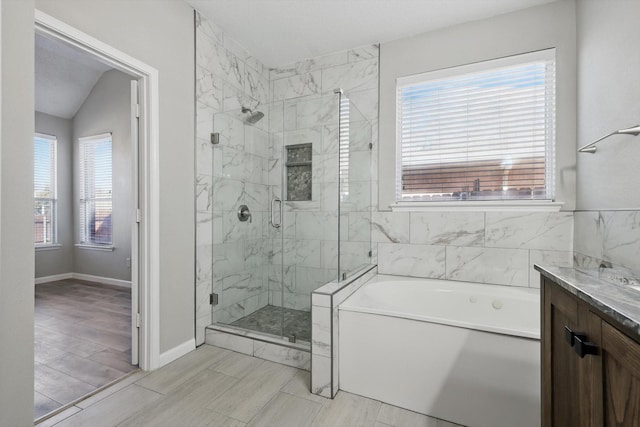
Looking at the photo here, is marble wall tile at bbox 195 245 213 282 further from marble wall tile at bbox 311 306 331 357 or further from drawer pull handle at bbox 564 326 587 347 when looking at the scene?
drawer pull handle at bbox 564 326 587 347

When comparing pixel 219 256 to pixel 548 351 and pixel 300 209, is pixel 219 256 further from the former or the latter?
pixel 548 351

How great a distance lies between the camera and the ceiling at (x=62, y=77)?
3.74 m

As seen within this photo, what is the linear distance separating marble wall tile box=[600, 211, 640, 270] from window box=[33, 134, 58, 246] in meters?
6.56

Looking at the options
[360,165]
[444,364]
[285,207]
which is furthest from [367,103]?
[444,364]

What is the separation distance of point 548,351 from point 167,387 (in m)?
2.04

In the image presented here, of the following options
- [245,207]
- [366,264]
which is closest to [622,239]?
[366,264]

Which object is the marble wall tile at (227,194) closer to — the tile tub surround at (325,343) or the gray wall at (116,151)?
the tile tub surround at (325,343)

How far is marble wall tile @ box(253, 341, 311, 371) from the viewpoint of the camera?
2137 mm

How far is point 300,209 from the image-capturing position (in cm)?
255

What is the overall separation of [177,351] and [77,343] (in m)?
0.97

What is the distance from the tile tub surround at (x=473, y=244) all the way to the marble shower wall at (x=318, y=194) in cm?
28

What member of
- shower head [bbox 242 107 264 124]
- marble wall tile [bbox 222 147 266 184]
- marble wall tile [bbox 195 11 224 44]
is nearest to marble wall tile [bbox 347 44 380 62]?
shower head [bbox 242 107 264 124]

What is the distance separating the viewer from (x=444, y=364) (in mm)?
1664

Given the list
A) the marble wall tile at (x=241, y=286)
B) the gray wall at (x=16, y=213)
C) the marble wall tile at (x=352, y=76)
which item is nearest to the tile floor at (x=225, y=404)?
the gray wall at (x=16, y=213)
